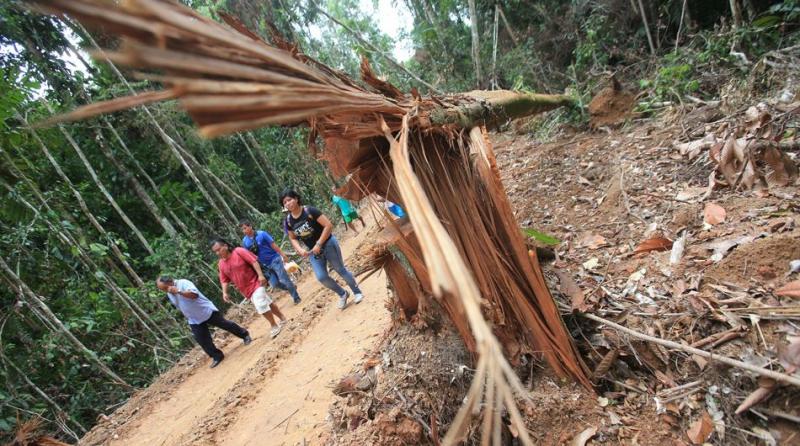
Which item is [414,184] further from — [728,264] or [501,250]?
[728,264]

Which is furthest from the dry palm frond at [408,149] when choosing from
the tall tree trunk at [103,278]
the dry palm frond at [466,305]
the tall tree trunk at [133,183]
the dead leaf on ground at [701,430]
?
the tall tree trunk at [133,183]

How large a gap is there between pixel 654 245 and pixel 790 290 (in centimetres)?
97

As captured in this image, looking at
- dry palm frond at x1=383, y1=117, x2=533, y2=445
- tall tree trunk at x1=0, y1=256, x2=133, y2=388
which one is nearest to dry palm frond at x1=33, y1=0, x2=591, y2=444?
dry palm frond at x1=383, y1=117, x2=533, y2=445

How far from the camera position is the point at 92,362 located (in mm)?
6223

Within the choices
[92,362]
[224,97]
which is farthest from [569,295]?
[92,362]

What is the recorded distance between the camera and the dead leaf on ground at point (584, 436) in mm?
1821

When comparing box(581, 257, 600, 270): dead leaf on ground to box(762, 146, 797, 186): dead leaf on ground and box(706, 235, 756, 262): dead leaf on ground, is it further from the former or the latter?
box(762, 146, 797, 186): dead leaf on ground

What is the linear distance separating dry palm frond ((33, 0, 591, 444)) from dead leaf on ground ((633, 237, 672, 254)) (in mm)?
1288

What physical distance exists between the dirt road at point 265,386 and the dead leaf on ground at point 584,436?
1.58 metres

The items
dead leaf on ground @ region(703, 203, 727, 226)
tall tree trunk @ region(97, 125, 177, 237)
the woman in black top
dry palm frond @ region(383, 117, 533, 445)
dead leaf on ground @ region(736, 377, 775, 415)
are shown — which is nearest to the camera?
dry palm frond @ region(383, 117, 533, 445)

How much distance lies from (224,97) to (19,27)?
40.6 feet

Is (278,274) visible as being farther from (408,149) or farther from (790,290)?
(790,290)

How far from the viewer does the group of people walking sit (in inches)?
170

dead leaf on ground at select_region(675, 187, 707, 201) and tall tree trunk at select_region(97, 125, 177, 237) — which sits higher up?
tall tree trunk at select_region(97, 125, 177, 237)
